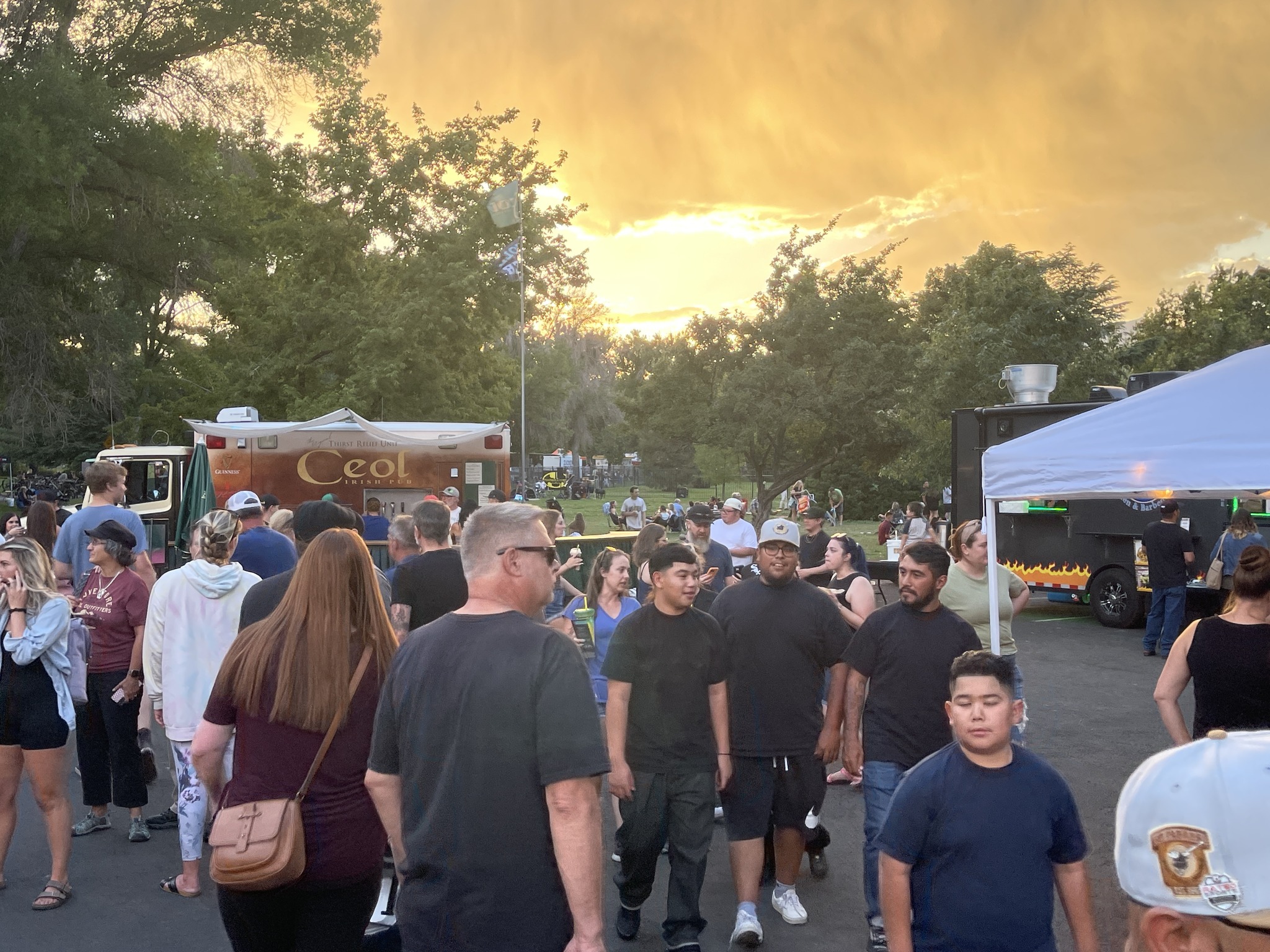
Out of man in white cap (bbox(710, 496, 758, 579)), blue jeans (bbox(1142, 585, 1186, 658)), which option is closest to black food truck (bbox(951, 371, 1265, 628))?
blue jeans (bbox(1142, 585, 1186, 658))

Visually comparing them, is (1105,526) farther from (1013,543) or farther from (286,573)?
(286,573)

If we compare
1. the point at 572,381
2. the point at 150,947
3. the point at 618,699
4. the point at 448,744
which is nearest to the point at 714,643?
the point at 618,699

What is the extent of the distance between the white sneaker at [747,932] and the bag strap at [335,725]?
2.60 m

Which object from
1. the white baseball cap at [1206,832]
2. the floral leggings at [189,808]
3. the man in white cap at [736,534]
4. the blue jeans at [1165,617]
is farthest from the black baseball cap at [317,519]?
the blue jeans at [1165,617]

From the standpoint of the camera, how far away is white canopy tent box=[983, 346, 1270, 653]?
623 cm

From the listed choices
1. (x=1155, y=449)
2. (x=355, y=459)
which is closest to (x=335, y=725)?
(x=1155, y=449)

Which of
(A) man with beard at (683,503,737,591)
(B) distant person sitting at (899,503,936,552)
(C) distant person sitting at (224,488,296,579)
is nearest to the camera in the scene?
(C) distant person sitting at (224,488,296,579)

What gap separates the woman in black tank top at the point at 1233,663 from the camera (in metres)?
4.88

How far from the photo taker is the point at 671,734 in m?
5.16

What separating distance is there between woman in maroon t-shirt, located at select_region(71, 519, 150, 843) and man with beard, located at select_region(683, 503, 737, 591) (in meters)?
4.23

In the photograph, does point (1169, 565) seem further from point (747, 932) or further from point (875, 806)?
point (747, 932)

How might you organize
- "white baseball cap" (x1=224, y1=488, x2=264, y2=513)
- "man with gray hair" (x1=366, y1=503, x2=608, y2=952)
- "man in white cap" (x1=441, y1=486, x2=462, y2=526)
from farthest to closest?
"man in white cap" (x1=441, y1=486, x2=462, y2=526) < "white baseball cap" (x1=224, y1=488, x2=264, y2=513) < "man with gray hair" (x1=366, y1=503, x2=608, y2=952)

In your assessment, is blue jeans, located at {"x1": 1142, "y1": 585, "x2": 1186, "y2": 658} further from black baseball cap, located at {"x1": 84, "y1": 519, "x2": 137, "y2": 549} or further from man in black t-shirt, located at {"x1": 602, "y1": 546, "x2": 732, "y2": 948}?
black baseball cap, located at {"x1": 84, "y1": 519, "x2": 137, "y2": 549}

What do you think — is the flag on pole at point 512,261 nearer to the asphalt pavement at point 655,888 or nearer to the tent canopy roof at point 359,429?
the tent canopy roof at point 359,429
